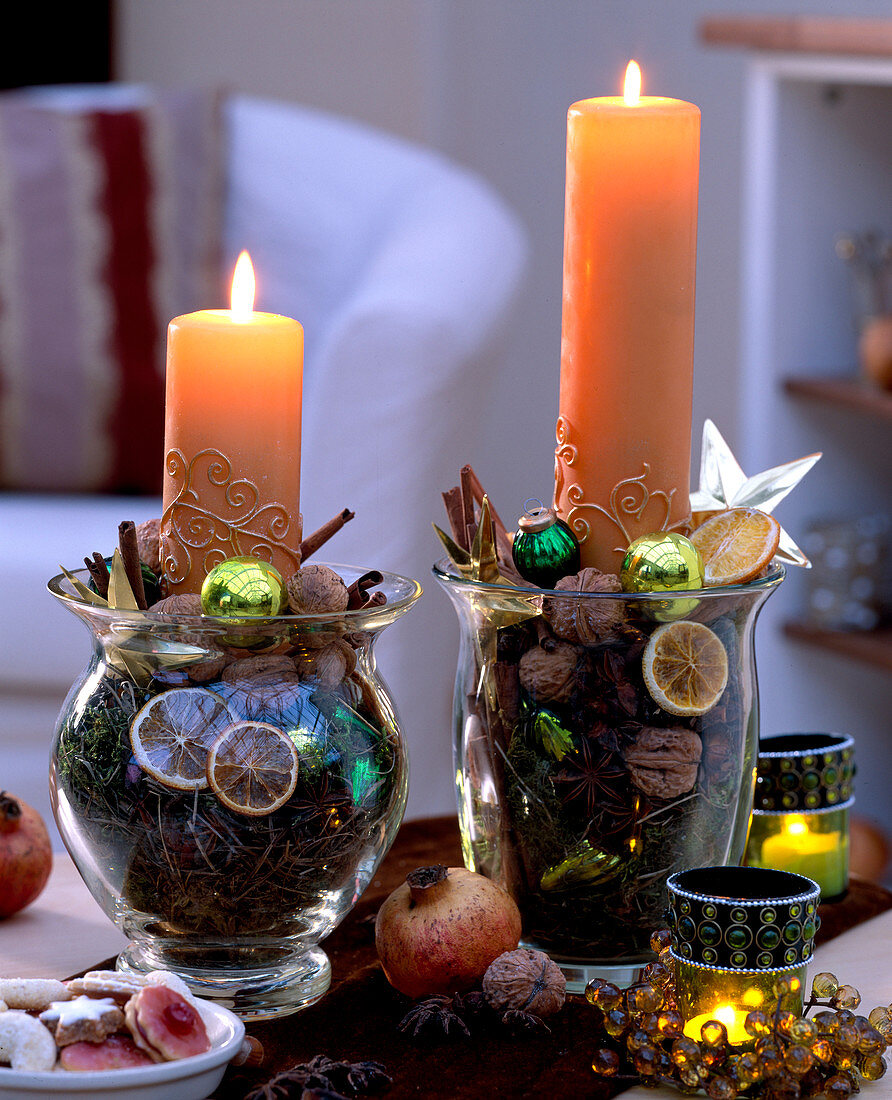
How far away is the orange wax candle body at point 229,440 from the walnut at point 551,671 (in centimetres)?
12

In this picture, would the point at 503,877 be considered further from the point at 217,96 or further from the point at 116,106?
the point at 116,106

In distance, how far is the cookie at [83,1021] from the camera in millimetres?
529

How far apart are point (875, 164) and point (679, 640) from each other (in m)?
1.58

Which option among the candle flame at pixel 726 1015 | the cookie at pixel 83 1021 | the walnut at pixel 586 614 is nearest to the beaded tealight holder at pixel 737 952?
the candle flame at pixel 726 1015

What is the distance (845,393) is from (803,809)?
120cm

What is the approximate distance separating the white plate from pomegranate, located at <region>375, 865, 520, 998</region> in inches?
4.5

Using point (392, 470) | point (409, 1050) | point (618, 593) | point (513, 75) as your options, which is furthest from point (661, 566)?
point (513, 75)

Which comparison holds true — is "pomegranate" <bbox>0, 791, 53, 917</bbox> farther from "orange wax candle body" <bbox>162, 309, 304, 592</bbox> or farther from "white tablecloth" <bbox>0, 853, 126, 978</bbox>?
"orange wax candle body" <bbox>162, 309, 304, 592</bbox>

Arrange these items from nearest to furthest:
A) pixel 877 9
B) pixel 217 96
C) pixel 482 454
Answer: pixel 482 454 → pixel 217 96 → pixel 877 9

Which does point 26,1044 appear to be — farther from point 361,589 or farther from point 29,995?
point 361,589

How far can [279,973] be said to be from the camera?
0.64m

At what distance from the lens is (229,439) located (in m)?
0.65

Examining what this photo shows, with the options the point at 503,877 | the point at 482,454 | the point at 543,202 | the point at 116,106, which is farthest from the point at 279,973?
the point at 543,202

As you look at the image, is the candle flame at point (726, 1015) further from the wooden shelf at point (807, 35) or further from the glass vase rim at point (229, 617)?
the wooden shelf at point (807, 35)
